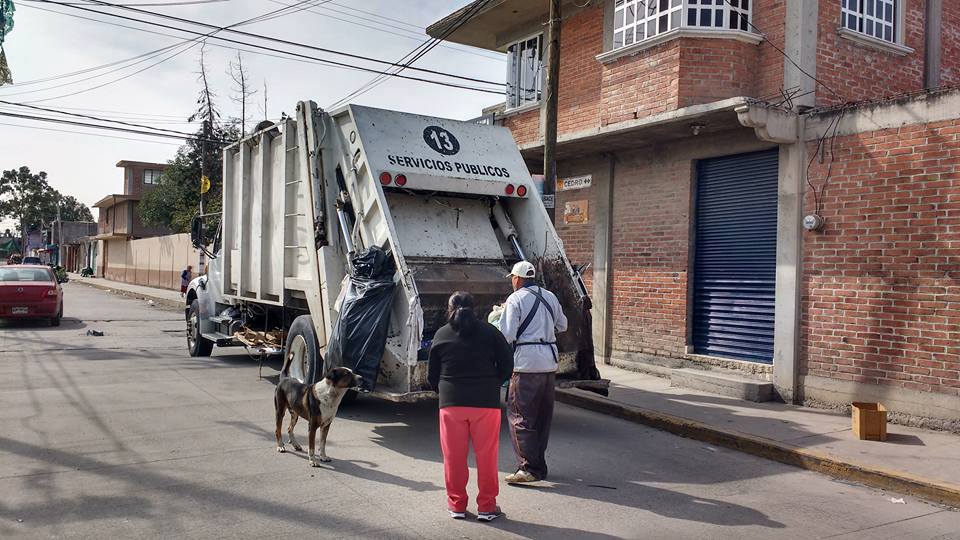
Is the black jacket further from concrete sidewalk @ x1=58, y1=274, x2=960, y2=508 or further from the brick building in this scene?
the brick building

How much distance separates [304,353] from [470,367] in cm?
355

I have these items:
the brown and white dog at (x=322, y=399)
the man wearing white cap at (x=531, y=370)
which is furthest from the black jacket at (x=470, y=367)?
the brown and white dog at (x=322, y=399)

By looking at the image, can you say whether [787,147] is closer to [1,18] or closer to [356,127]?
[356,127]

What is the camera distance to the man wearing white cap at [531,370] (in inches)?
225

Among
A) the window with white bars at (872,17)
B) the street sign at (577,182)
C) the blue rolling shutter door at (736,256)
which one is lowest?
the blue rolling shutter door at (736,256)

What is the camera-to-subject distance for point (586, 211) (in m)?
12.2

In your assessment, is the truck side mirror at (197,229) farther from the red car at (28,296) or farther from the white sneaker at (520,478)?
the white sneaker at (520,478)

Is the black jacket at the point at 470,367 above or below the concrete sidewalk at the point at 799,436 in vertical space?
above

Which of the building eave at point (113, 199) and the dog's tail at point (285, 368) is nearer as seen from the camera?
the dog's tail at point (285, 368)

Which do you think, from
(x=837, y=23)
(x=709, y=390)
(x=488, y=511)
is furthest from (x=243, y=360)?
(x=837, y=23)

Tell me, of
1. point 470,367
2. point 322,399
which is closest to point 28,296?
point 322,399

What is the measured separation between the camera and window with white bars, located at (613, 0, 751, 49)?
9.96 metres

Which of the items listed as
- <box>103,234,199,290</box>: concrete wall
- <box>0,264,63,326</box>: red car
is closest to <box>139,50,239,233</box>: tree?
<box>103,234,199,290</box>: concrete wall

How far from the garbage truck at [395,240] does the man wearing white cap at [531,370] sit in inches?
43.1
